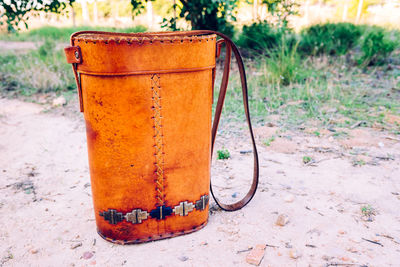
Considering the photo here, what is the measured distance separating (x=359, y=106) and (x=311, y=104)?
486 mm

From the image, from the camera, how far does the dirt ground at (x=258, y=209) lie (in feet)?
5.19

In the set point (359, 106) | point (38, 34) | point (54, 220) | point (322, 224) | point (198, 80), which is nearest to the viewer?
point (198, 80)

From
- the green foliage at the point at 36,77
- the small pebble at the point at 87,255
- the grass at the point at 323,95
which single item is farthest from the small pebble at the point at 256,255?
the green foliage at the point at 36,77

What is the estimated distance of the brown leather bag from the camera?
143cm

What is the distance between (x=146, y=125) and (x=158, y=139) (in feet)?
0.29

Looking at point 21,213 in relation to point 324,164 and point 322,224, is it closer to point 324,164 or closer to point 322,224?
point 322,224

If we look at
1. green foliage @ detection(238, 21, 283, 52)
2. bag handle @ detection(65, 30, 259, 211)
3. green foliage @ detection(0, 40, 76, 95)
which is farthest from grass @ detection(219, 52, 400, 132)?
green foliage @ detection(0, 40, 76, 95)

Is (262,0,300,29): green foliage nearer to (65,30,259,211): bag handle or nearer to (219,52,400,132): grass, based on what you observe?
(219,52,400,132): grass

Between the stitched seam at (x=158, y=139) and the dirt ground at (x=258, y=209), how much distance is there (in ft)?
0.89

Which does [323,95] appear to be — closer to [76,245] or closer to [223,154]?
[223,154]

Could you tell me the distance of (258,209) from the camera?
6.37 feet

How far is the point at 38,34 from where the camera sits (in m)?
10.1

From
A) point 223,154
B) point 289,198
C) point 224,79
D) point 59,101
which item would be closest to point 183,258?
point 289,198

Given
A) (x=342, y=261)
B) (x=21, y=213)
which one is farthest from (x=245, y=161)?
(x=21, y=213)
